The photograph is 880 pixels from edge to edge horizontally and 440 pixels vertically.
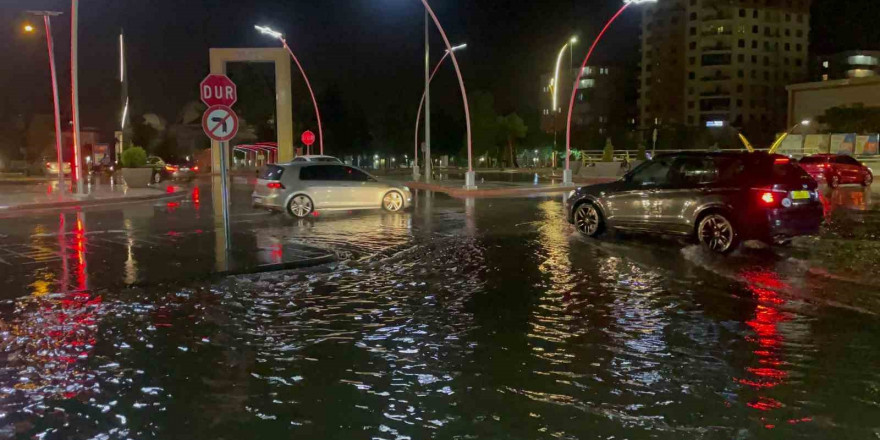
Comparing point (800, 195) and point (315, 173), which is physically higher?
point (315, 173)

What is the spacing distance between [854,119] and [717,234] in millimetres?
61615

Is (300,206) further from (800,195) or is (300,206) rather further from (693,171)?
(800,195)

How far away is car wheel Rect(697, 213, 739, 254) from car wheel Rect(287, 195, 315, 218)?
10.3 meters

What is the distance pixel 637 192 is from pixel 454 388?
871cm

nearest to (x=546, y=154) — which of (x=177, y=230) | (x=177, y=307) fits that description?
(x=177, y=230)

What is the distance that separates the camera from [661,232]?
41.4 feet

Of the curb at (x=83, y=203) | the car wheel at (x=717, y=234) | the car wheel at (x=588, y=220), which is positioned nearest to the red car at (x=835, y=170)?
the car wheel at (x=588, y=220)

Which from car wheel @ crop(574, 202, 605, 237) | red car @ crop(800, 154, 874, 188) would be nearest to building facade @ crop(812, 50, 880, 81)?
red car @ crop(800, 154, 874, 188)

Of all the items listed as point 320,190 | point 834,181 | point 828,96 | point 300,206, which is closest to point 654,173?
point 320,190

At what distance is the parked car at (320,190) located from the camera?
60.6 ft

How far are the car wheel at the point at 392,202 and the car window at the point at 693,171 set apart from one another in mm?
9024

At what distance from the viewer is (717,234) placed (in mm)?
11703

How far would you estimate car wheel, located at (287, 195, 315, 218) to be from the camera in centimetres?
1848

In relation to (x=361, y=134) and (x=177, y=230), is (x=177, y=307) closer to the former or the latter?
(x=177, y=230)
